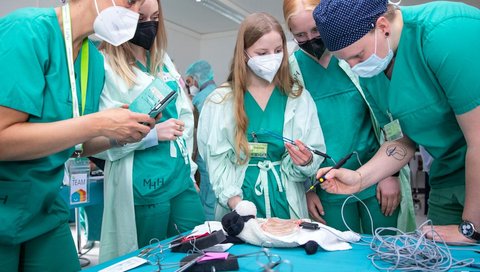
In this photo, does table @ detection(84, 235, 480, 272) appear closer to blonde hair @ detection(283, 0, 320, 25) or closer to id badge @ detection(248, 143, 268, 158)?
id badge @ detection(248, 143, 268, 158)

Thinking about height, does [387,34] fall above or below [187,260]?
above

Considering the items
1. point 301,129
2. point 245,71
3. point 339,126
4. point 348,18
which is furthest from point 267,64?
point 348,18

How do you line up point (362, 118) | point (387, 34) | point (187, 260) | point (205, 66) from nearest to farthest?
1. point (187, 260)
2. point (387, 34)
3. point (362, 118)
4. point (205, 66)

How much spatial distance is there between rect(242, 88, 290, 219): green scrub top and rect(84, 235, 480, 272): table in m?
0.46

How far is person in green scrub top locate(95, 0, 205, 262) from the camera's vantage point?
60.8 inches

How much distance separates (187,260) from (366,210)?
951 millimetres

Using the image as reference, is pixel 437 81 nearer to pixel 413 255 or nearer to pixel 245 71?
pixel 413 255

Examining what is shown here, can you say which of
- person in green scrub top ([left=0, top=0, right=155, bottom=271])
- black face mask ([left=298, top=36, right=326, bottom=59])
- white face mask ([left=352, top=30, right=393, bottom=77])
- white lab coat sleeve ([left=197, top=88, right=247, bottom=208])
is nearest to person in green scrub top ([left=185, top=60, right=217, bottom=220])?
white lab coat sleeve ([left=197, top=88, right=247, bottom=208])

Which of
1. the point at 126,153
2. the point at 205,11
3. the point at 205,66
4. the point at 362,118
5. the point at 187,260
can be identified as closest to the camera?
the point at 187,260

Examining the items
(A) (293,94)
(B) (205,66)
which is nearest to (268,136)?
(A) (293,94)

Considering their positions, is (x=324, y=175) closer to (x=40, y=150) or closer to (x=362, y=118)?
(x=362, y=118)

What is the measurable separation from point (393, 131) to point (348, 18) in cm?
51

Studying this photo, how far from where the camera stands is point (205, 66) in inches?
188

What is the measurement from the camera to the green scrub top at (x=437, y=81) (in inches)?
42.5
